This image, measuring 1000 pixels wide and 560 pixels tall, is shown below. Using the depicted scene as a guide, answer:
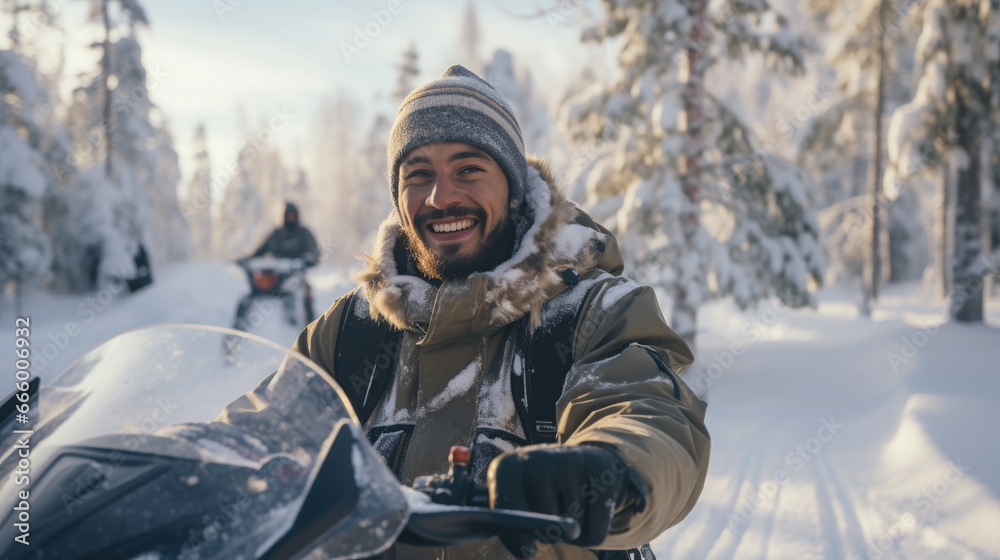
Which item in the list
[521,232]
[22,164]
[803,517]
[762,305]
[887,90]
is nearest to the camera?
[521,232]

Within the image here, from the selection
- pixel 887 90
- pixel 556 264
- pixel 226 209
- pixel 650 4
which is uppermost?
pixel 650 4

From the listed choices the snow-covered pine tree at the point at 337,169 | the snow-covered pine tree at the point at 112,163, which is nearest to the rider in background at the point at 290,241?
the snow-covered pine tree at the point at 112,163

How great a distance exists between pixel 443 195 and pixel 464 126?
0.86 ft

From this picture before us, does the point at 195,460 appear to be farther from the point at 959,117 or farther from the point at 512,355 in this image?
the point at 959,117

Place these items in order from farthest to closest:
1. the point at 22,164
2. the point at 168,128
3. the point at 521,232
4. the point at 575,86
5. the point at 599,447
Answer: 1. the point at 168,128
2. the point at 22,164
3. the point at 575,86
4. the point at 521,232
5. the point at 599,447

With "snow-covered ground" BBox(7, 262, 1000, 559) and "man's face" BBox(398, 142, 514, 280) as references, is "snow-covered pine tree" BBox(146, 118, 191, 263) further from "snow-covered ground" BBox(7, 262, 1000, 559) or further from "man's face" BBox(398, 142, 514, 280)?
"man's face" BBox(398, 142, 514, 280)

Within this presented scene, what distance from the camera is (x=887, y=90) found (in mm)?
17094

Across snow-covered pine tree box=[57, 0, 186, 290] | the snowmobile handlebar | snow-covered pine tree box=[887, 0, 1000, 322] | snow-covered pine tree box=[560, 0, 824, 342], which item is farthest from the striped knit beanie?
snow-covered pine tree box=[57, 0, 186, 290]

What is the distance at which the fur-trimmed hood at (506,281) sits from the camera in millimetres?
1952

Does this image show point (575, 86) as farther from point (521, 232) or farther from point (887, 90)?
point (887, 90)

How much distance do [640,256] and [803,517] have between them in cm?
614

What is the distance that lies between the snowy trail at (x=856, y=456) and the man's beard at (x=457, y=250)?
2.78 metres

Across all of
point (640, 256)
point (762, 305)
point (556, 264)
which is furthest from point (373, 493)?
point (762, 305)

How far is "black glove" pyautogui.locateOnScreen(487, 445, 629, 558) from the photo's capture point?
112 cm
